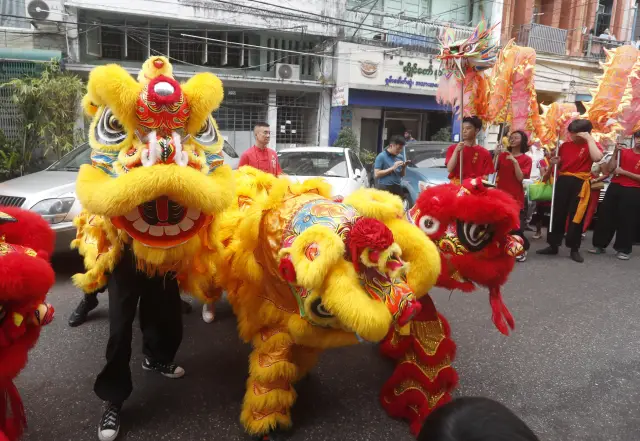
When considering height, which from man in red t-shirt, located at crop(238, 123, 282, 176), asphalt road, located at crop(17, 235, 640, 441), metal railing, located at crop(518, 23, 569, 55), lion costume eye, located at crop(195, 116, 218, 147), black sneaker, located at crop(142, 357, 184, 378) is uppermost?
metal railing, located at crop(518, 23, 569, 55)

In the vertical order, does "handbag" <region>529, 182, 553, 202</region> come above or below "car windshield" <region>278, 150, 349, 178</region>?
below

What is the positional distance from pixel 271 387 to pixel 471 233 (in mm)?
1323

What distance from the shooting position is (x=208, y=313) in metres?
3.76

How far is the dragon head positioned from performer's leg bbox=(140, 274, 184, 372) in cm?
38

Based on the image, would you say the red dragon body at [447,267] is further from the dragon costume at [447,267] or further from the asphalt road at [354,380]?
the asphalt road at [354,380]

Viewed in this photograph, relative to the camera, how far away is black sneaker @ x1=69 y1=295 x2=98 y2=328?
3605 mm

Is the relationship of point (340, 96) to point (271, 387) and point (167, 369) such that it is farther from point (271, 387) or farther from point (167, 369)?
point (271, 387)

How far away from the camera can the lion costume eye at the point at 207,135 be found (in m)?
2.24

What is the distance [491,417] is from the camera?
3.20ft

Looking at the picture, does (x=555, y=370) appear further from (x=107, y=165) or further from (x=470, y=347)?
(x=107, y=165)

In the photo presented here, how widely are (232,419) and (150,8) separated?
41.3ft

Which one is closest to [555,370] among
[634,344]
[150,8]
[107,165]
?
[634,344]

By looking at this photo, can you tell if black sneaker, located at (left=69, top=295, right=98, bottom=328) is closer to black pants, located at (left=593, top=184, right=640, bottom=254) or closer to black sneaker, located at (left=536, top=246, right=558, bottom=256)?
black sneaker, located at (left=536, top=246, right=558, bottom=256)

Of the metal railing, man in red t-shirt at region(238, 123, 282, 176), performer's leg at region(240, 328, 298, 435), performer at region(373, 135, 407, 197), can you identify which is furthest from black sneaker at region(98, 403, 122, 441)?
the metal railing
